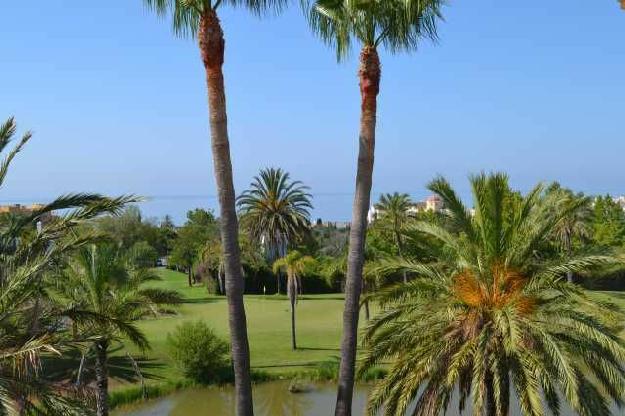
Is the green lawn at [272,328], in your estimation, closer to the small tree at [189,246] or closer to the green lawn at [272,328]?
the green lawn at [272,328]

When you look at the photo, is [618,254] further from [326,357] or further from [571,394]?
[326,357]

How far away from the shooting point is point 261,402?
2394 cm

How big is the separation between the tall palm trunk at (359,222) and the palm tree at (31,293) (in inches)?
152

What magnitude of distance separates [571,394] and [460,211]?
12.7ft

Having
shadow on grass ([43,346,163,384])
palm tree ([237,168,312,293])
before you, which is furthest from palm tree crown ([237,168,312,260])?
shadow on grass ([43,346,163,384])

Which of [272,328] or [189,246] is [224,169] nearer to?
[272,328]

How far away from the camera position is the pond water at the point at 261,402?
22.8m

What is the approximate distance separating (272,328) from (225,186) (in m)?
26.5

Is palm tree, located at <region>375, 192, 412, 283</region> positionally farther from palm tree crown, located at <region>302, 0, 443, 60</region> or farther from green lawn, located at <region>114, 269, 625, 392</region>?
palm tree crown, located at <region>302, 0, 443, 60</region>

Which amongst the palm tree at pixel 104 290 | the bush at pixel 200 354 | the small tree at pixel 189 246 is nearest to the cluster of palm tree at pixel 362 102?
the palm tree at pixel 104 290

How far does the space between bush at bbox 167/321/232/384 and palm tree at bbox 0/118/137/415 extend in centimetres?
1390

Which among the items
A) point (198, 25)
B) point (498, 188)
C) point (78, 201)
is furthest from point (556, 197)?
point (78, 201)

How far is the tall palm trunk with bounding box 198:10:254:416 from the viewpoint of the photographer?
→ 36.9ft

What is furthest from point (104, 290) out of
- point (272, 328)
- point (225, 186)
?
point (272, 328)
